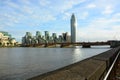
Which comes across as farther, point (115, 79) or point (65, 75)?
point (115, 79)

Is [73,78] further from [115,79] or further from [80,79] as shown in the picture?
[115,79]

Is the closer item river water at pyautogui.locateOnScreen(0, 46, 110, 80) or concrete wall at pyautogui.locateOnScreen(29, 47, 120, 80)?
concrete wall at pyautogui.locateOnScreen(29, 47, 120, 80)

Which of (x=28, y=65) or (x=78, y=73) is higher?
(x=78, y=73)

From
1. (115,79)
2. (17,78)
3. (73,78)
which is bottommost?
(17,78)

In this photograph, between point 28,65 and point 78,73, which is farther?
point 28,65

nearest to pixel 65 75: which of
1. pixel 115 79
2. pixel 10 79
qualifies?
pixel 115 79

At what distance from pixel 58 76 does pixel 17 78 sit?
772 inches

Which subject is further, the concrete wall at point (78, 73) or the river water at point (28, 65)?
the river water at point (28, 65)

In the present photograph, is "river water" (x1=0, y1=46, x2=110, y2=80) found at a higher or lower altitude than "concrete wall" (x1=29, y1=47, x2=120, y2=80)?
lower

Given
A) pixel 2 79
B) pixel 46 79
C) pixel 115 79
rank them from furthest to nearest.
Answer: pixel 2 79, pixel 115 79, pixel 46 79

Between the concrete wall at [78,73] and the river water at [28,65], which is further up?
the concrete wall at [78,73]

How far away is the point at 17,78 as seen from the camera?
1093 inches

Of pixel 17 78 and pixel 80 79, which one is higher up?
pixel 80 79

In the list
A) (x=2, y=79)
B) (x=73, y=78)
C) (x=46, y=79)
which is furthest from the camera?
(x=2, y=79)
